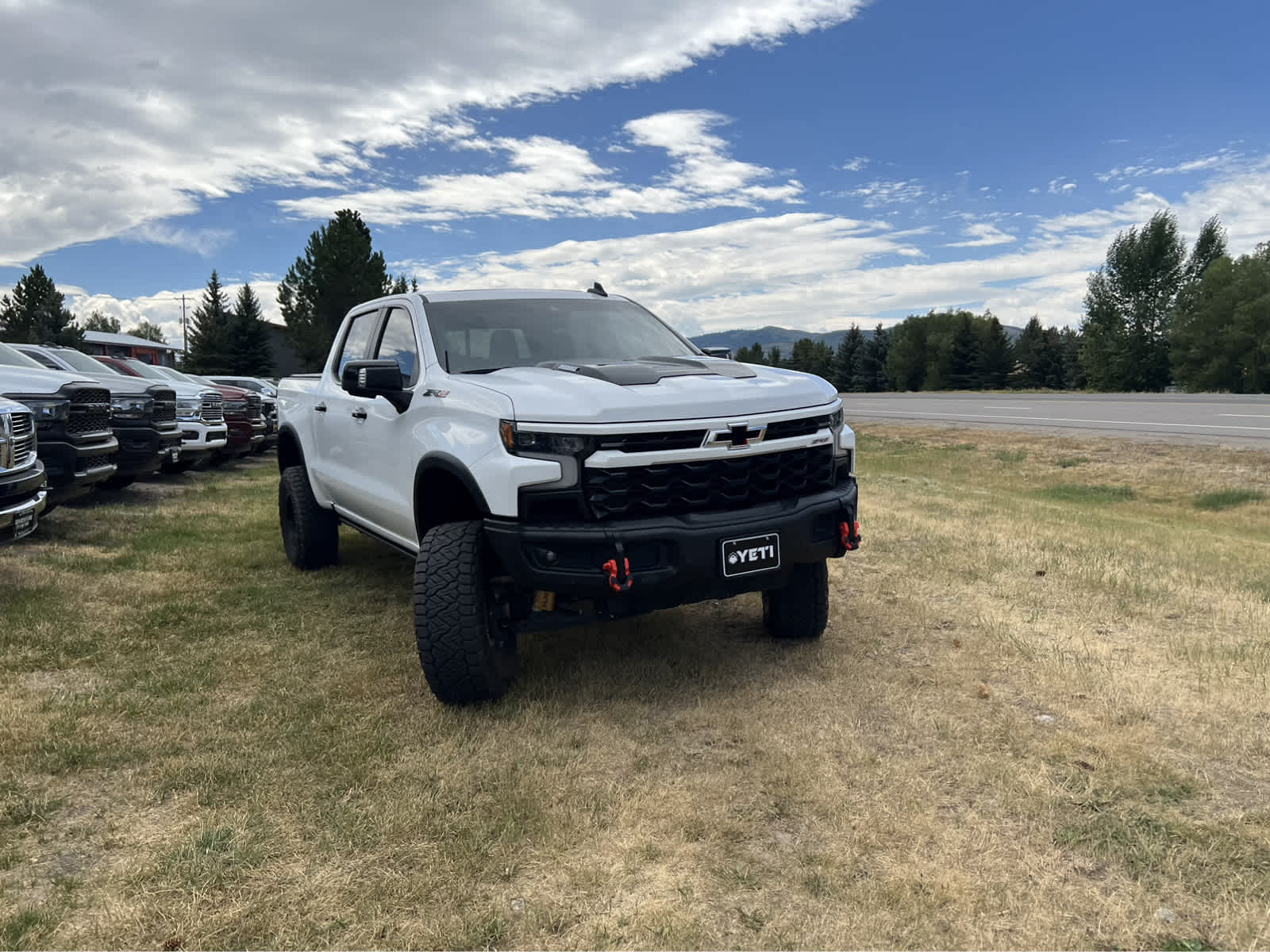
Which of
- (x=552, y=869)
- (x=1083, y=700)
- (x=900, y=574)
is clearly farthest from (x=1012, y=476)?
(x=552, y=869)

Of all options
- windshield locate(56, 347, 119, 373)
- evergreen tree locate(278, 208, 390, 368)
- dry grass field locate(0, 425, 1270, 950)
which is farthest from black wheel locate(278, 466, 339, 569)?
evergreen tree locate(278, 208, 390, 368)

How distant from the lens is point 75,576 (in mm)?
6141

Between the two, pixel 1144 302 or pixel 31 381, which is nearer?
pixel 31 381

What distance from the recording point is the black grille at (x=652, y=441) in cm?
346

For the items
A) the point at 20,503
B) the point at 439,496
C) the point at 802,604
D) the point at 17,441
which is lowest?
the point at 802,604

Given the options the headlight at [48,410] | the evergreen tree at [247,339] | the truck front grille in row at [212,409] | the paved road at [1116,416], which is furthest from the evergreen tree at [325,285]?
the headlight at [48,410]

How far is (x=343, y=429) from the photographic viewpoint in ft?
17.4

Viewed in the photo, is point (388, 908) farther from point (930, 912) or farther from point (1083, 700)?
point (1083, 700)

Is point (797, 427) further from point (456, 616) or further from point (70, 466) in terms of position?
point (70, 466)

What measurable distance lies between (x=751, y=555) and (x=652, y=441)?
614 millimetres

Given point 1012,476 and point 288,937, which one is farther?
point 1012,476

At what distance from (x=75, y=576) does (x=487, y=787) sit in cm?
453

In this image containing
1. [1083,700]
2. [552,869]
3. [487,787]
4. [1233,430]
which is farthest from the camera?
[1233,430]

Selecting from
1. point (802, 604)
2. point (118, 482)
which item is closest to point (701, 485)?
point (802, 604)
